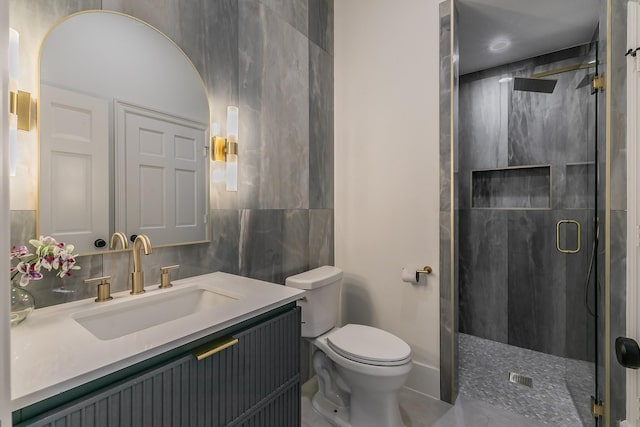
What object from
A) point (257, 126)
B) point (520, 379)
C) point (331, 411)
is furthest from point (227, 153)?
point (520, 379)

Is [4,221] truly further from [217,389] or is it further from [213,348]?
[217,389]

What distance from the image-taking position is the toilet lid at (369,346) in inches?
60.2

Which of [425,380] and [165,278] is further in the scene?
[425,380]

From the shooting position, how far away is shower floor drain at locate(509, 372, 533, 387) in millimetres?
2125

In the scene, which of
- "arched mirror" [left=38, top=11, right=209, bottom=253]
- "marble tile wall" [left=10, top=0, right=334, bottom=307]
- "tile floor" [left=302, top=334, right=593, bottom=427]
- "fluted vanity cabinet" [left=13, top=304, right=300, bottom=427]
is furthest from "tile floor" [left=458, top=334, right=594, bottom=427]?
"arched mirror" [left=38, top=11, right=209, bottom=253]

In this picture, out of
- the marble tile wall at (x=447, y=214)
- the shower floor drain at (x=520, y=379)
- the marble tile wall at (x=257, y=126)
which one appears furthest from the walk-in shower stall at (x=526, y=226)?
the marble tile wall at (x=257, y=126)

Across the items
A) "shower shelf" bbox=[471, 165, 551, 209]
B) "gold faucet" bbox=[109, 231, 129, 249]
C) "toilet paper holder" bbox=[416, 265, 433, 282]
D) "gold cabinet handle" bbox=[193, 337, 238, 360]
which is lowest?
"gold cabinet handle" bbox=[193, 337, 238, 360]

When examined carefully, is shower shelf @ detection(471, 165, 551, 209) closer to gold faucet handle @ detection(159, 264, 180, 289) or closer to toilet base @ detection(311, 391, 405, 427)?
toilet base @ detection(311, 391, 405, 427)

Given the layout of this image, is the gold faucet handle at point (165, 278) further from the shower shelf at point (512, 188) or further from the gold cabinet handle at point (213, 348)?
the shower shelf at point (512, 188)

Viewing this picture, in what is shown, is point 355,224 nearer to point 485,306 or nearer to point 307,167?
point 307,167

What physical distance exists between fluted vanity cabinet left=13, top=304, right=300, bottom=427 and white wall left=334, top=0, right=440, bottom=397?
111 centimetres

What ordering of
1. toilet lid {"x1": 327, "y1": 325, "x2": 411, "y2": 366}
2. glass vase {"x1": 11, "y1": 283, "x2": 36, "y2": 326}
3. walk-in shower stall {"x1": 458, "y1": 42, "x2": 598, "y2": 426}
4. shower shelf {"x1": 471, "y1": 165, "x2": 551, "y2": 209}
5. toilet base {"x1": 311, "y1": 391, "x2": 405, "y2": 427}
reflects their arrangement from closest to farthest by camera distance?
glass vase {"x1": 11, "y1": 283, "x2": 36, "y2": 326}
toilet lid {"x1": 327, "y1": 325, "x2": 411, "y2": 366}
toilet base {"x1": 311, "y1": 391, "x2": 405, "y2": 427}
walk-in shower stall {"x1": 458, "y1": 42, "x2": 598, "y2": 426}
shower shelf {"x1": 471, "y1": 165, "x2": 551, "y2": 209}

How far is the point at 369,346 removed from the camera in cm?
165

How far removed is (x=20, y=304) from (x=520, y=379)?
282 cm
